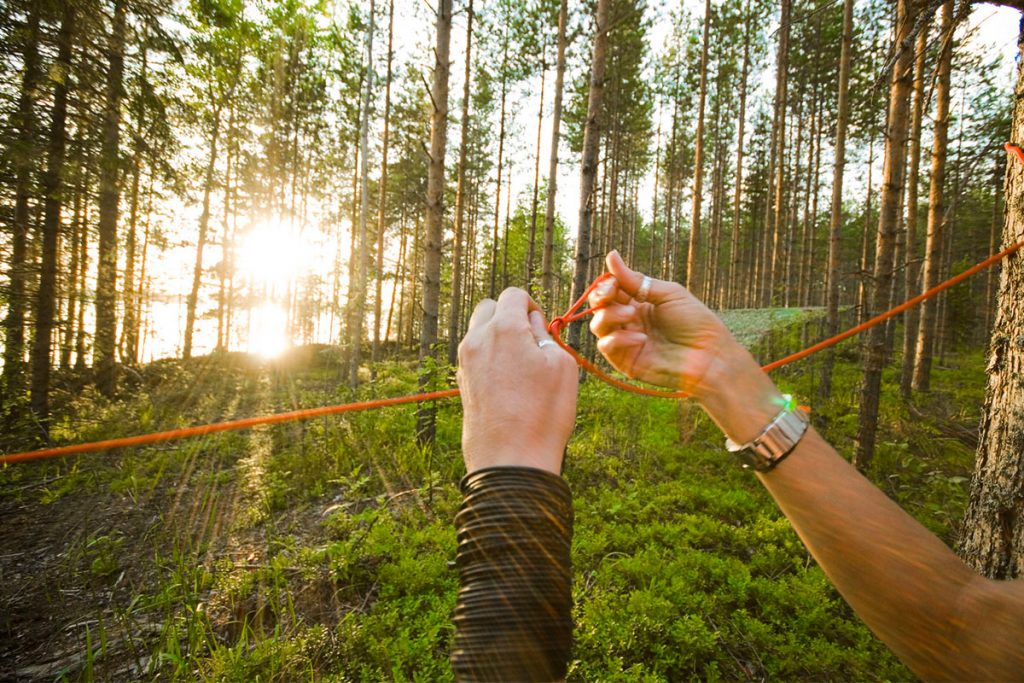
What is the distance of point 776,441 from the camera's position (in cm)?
96

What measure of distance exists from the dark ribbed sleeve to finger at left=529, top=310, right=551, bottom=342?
0.39 meters

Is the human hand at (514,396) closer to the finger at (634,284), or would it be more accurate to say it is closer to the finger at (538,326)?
the finger at (538,326)

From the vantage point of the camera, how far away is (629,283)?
1364 mm

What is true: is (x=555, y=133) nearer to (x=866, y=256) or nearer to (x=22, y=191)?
(x=22, y=191)

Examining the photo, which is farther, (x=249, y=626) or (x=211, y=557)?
(x=211, y=557)

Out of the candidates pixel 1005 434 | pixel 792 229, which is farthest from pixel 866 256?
pixel 1005 434

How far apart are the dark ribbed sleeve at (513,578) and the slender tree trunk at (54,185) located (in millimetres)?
7748

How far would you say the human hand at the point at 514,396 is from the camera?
3.14 feet

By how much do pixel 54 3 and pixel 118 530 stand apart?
22.1 ft

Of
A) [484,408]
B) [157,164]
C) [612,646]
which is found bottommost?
[612,646]

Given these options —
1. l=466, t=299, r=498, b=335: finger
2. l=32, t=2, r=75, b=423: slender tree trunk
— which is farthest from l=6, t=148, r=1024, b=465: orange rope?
l=32, t=2, r=75, b=423: slender tree trunk

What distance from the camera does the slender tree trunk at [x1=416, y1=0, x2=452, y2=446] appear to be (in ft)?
21.0

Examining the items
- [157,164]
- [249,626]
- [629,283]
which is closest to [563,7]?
[157,164]

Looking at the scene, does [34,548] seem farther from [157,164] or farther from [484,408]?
[484,408]
